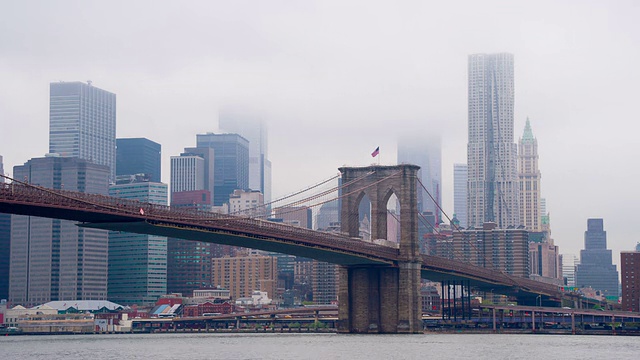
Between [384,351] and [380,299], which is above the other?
[380,299]

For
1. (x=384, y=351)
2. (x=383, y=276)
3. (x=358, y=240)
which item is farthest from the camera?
(x=383, y=276)

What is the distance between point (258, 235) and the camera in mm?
96438

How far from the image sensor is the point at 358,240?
11112 centimetres

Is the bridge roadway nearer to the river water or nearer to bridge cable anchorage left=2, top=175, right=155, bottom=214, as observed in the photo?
bridge cable anchorage left=2, top=175, right=155, bottom=214

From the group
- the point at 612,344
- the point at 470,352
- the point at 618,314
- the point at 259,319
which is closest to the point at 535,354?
the point at 470,352

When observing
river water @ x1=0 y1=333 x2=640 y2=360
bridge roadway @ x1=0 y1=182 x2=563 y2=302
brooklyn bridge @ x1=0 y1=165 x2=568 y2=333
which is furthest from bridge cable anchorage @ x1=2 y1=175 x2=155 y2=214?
river water @ x1=0 y1=333 x2=640 y2=360

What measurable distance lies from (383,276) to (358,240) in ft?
27.6

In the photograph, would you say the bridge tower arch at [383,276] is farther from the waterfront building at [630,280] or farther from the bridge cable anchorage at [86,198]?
the waterfront building at [630,280]

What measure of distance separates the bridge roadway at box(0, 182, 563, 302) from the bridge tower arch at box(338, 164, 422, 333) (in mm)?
1975

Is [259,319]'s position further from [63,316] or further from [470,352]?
[470,352]

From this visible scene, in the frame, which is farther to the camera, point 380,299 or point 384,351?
point 380,299

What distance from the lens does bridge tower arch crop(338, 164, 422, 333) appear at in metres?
117

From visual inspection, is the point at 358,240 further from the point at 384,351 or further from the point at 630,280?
the point at 630,280

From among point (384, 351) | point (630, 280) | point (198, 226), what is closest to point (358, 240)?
point (198, 226)
